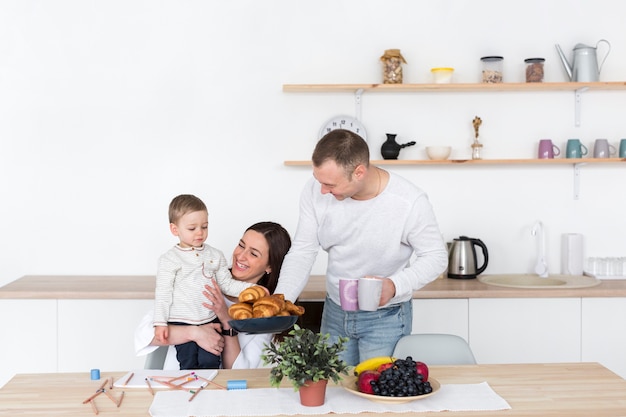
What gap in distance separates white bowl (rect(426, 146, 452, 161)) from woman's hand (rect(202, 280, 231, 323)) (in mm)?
1504

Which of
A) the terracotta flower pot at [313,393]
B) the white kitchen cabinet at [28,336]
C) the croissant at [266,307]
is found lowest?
the white kitchen cabinet at [28,336]

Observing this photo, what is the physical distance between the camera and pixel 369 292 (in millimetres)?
2094

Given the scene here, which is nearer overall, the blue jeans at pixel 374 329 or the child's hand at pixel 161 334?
the child's hand at pixel 161 334

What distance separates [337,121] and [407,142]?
364 millimetres

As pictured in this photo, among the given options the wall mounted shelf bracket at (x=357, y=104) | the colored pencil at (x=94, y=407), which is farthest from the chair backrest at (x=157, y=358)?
the wall mounted shelf bracket at (x=357, y=104)

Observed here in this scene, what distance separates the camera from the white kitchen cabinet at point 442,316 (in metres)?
3.27

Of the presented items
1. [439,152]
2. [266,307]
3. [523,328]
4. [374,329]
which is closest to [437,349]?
[374,329]

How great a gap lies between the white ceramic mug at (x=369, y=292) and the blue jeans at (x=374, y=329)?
48 centimetres

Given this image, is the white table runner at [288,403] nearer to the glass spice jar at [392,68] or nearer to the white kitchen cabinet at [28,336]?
the white kitchen cabinet at [28,336]

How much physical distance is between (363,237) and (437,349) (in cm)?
43

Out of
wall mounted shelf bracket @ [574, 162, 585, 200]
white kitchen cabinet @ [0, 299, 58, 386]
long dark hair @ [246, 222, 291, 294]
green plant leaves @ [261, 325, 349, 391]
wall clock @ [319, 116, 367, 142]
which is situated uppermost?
wall clock @ [319, 116, 367, 142]

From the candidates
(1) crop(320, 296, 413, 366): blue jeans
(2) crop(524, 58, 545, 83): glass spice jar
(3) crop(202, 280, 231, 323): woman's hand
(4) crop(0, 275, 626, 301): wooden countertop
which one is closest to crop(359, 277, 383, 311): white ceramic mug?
(1) crop(320, 296, 413, 366): blue jeans

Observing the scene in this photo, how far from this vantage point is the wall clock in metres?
3.66

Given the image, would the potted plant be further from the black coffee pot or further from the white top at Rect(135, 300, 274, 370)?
the black coffee pot
